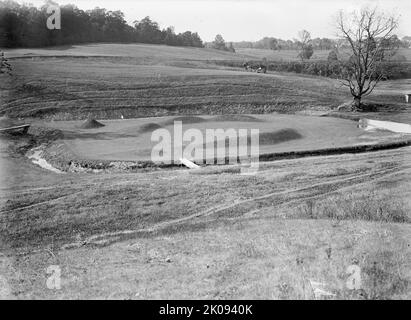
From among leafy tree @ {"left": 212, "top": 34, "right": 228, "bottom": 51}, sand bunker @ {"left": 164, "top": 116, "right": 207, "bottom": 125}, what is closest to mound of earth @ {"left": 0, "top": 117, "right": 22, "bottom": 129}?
sand bunker @ {"left": 164, "top": 116, "right": 207, "bottom": 125}

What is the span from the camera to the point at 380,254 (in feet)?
45.8

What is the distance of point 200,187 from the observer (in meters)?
25.5

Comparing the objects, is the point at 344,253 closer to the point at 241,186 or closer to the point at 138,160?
the point at 241,186

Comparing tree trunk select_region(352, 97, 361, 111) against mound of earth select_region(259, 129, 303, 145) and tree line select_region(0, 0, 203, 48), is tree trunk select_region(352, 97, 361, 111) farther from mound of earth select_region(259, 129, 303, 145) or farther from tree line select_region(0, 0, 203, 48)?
tree line select_region(0, 0, 203, 48)

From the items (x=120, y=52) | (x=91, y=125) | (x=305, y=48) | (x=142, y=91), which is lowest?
(x=91, y=125)

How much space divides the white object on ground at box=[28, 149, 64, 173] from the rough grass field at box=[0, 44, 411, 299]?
79 centimetres

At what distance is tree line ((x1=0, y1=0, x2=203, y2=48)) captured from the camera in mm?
77125

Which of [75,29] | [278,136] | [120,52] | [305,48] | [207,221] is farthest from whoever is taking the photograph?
[305,48]

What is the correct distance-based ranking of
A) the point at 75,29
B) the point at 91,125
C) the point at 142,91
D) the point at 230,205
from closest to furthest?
1. the point at 230,205
2. the point at 91,125
3. the point at 142,91
4. the point at 75,29

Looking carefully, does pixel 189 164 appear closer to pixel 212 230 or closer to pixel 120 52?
pixel 212 230

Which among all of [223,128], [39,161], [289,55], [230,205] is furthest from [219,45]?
[230,205]

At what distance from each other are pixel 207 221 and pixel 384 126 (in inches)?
1259

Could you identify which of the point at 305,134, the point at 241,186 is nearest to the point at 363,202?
the point at 241,186
